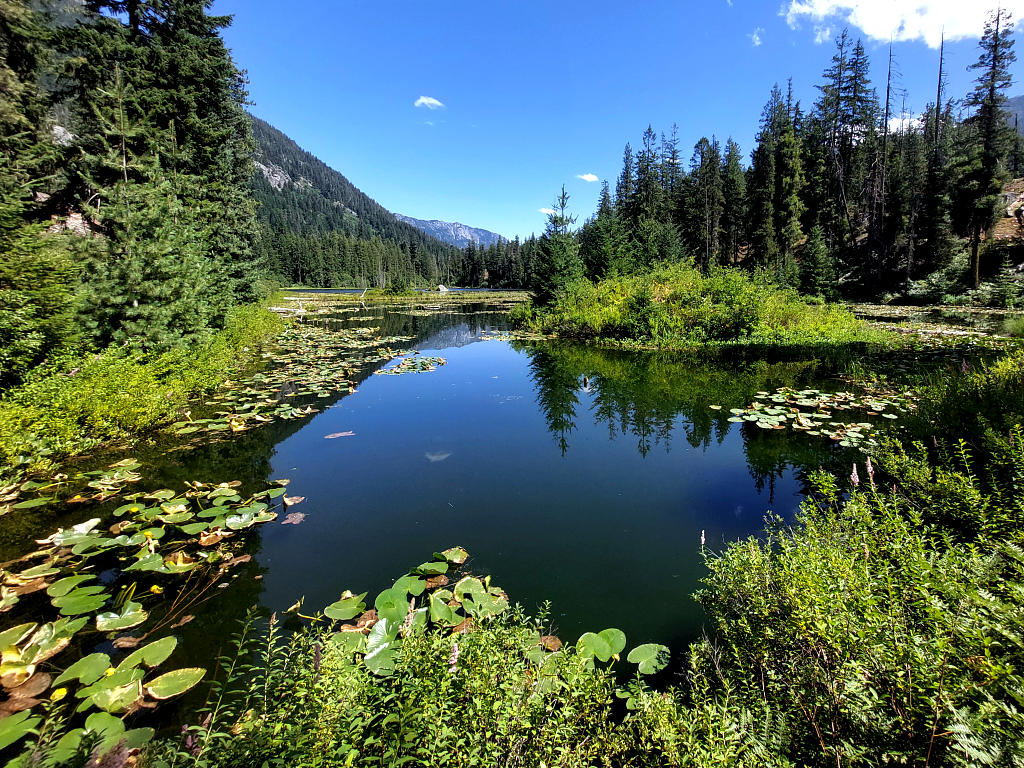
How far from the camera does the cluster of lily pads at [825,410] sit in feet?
23.2

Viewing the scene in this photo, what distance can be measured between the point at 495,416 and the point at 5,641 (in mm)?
7149

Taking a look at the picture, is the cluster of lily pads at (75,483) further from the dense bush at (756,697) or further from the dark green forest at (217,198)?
the dense bush at (756,697)

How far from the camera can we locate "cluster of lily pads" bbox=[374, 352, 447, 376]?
13.5 meters

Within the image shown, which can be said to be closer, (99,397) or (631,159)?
(99,397)

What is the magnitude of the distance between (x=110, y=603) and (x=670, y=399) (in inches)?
394

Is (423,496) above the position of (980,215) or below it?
below

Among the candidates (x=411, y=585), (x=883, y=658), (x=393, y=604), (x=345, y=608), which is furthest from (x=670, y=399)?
(x=345, y=608)

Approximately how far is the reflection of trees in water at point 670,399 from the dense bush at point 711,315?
2.58 metres

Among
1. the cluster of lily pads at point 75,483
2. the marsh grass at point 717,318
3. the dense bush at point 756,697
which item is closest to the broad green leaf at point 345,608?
the dense bush at point 756,697

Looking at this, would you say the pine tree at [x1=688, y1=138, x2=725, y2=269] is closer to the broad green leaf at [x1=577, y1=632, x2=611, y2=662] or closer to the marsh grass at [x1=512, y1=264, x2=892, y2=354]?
the marsh grass at [x1=512, y1=264, x2=892, y2=354]

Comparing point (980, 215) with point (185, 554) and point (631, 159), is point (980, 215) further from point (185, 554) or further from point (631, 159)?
point (631, 159)

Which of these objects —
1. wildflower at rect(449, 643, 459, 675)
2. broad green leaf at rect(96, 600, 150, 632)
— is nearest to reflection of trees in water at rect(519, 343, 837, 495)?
wildflower at rect(449, 643, 459, 675)

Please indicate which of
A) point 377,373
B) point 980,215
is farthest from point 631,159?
point 377,373

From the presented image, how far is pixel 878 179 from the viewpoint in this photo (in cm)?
3528
